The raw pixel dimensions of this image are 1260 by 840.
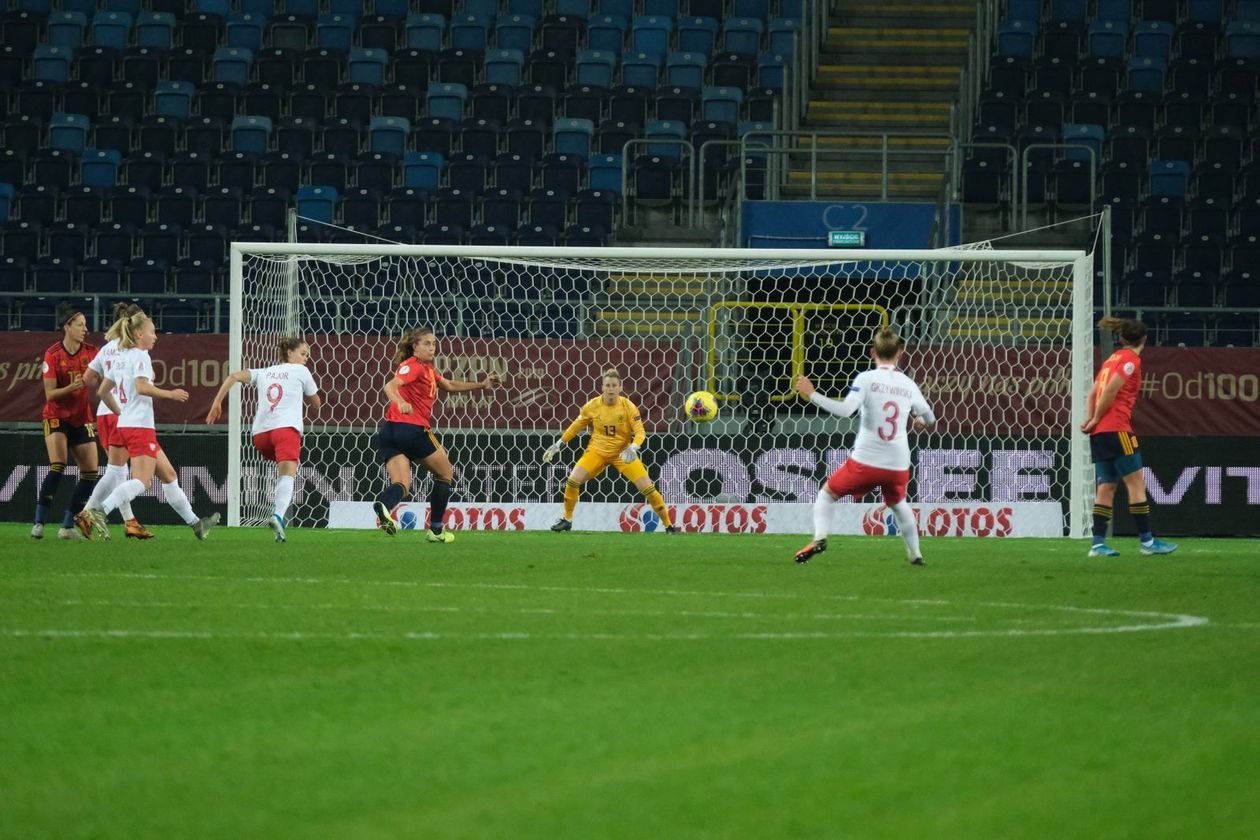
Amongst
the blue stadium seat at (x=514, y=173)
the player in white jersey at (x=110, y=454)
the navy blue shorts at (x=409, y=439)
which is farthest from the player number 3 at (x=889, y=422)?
the blue stadium seat at (x=514, y=173)

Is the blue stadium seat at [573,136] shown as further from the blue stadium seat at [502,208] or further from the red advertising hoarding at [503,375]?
the red advertising hoarding at [503,375]

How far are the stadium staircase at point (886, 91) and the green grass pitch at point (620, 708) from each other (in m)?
16.0

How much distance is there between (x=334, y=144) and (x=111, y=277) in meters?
4.42

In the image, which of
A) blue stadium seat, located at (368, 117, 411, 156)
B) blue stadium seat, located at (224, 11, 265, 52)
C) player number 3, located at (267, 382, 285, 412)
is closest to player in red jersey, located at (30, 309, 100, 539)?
player number 3, located at (267, 382, 285, 412)

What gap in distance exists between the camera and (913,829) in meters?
3.81

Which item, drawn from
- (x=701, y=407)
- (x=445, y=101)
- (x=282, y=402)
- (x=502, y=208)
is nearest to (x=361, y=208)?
(x=502, y=208)

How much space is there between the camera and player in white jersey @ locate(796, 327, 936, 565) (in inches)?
480

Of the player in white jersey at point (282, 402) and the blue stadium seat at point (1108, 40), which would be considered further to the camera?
the blue stadium seat at point (1108, 40)

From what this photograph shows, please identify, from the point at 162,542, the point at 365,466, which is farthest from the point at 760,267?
the point at 162,542

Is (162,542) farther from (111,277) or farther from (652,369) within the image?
(111,277)

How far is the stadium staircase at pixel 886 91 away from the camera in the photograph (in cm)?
2556

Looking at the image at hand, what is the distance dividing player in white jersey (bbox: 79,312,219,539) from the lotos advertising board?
15.7 ft

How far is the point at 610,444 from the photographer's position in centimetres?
1798

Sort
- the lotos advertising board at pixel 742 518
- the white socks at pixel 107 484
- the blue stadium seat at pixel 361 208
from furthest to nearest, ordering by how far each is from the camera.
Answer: the blue stadium seat at pixel 361 208
the lotos advertising board at pixel 742 518
the white socks at pixel 107 484
